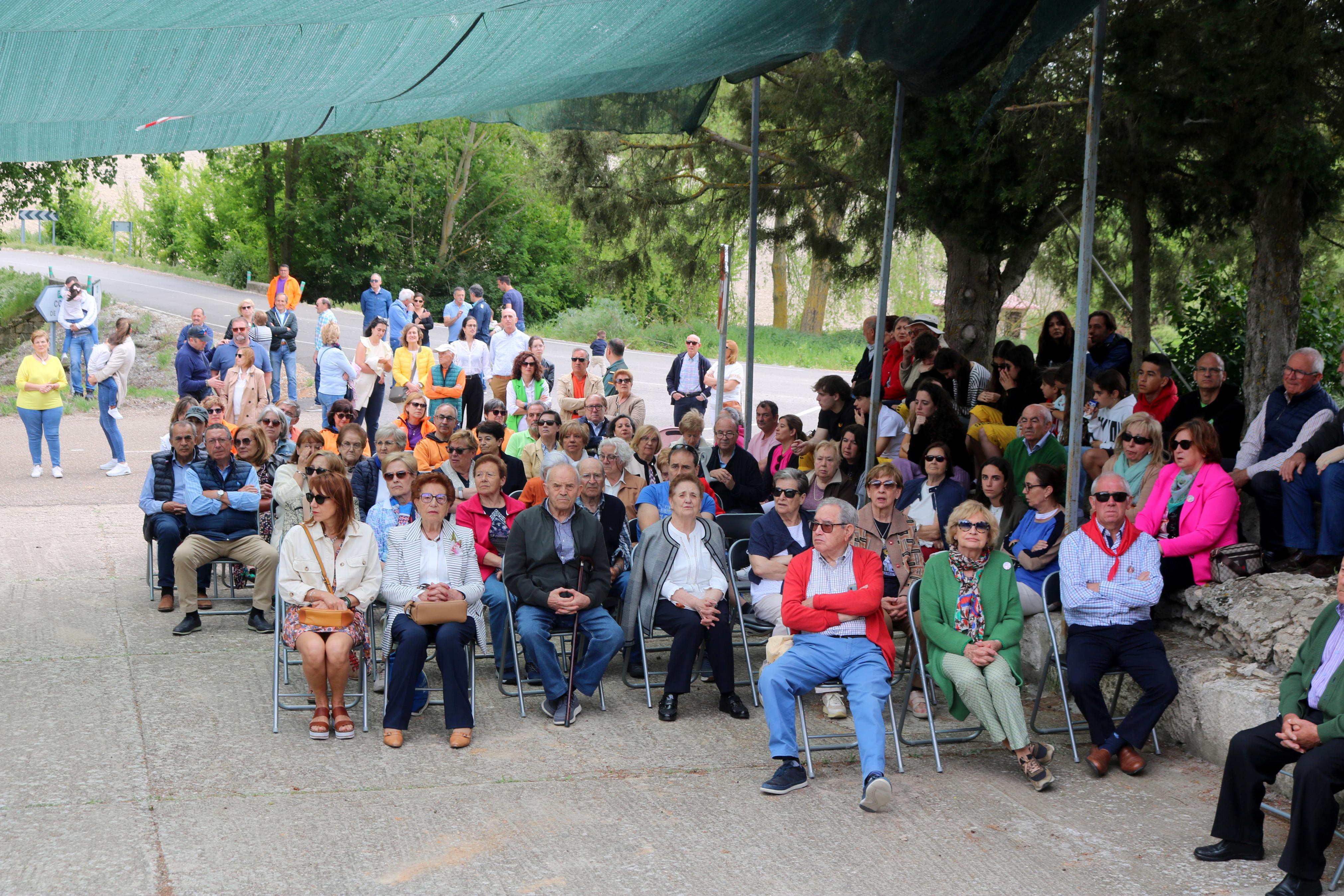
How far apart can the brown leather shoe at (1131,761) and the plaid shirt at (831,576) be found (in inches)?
54.0

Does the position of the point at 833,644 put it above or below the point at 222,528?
below

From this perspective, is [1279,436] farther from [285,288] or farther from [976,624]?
[285,288]

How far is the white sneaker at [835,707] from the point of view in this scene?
5.91m

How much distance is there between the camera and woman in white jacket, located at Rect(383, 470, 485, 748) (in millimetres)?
5434

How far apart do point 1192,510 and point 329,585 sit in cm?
428

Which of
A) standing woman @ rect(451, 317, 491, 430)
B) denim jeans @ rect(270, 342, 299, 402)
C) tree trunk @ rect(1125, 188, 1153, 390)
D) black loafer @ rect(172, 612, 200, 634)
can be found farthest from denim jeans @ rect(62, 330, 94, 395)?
tree trunk @ rect(1125, 188, 1153, 390)

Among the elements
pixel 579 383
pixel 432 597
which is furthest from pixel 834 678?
pixel 579 383

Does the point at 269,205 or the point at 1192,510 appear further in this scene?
the point at 269,205

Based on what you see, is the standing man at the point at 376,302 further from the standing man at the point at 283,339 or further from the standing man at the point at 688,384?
the standing man at the point at 688,384

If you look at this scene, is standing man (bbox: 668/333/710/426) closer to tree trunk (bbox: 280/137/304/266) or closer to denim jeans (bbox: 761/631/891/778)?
denim jeans (bbox: 761/631/891/778)

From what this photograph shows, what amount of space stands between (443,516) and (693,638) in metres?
1.41

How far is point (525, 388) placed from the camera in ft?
37.7

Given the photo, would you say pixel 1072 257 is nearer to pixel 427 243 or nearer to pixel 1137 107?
pixel 1137 107

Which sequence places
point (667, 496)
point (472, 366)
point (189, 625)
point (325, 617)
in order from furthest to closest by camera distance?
1. point (472, 366)
2. point (189, 625)
3. point (667, 496)
4. point (325, 617)
